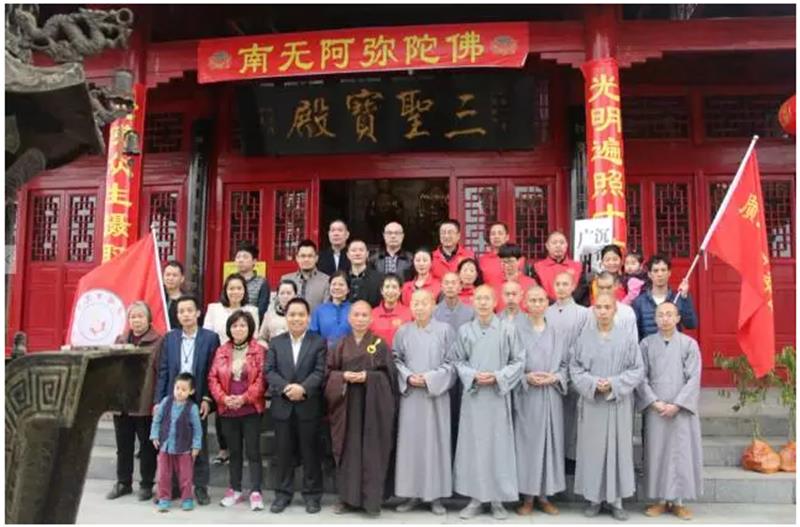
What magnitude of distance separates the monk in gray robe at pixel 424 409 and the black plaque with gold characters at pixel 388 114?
115 inches

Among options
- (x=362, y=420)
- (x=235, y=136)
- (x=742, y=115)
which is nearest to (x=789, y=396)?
(x=362, y=420)

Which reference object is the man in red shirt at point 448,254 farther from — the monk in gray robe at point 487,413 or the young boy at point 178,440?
the young boy at point 178,440

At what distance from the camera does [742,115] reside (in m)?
7.57

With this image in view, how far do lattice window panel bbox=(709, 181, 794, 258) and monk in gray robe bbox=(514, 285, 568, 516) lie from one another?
3575 mm

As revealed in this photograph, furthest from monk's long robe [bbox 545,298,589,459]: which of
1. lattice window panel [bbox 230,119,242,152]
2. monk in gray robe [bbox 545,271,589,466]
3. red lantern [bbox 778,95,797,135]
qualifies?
lattice window panel [bbox 230,119,242,152]

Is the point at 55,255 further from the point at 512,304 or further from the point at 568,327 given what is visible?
the point at 568,327

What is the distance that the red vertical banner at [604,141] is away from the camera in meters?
6.18

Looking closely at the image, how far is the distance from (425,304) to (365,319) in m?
0.41

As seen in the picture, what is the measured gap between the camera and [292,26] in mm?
7953

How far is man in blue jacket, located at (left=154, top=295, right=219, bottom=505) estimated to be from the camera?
5012 millimetres

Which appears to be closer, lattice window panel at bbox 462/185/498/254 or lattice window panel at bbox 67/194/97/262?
lattice window panel at bbox 462/185/498/254

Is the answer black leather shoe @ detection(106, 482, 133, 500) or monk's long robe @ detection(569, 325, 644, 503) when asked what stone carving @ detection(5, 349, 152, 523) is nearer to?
black leather shoe @ detection(106, 482, 133, 500)

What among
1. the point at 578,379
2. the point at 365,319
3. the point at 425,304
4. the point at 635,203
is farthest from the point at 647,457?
the point at 635,203

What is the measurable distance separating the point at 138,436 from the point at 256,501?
1038 mm
